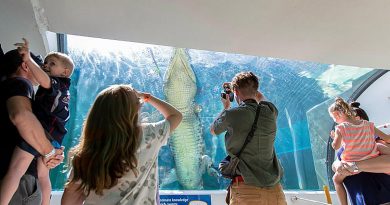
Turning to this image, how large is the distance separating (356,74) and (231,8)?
10.3ft

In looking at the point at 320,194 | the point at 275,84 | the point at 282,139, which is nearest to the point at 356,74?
the point at 275,84

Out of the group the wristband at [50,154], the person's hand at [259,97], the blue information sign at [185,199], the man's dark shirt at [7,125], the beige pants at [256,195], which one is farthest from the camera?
the blue information sign at [185,199]

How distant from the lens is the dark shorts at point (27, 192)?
112 cm

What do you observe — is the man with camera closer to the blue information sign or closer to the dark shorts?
the dark shorts

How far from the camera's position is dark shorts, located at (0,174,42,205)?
44.2 inches

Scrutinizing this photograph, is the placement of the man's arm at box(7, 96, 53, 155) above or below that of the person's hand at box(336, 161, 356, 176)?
above

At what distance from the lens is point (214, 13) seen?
6.68ft

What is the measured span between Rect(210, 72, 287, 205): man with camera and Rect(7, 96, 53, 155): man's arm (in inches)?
35.8

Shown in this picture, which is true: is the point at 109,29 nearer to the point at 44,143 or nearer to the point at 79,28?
the point at 79,28

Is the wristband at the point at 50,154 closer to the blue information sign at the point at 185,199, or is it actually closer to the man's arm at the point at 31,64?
the man's arm at the point at 31,64

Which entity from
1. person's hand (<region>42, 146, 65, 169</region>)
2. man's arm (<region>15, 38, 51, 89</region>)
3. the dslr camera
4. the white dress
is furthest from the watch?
man's arm (<region>15, 38, 51, 89</region>)

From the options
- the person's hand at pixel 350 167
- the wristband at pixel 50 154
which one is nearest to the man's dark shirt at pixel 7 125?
the wristband at pixel 50 154

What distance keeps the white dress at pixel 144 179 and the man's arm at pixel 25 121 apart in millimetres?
323

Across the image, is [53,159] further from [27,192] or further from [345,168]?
[345,168]
